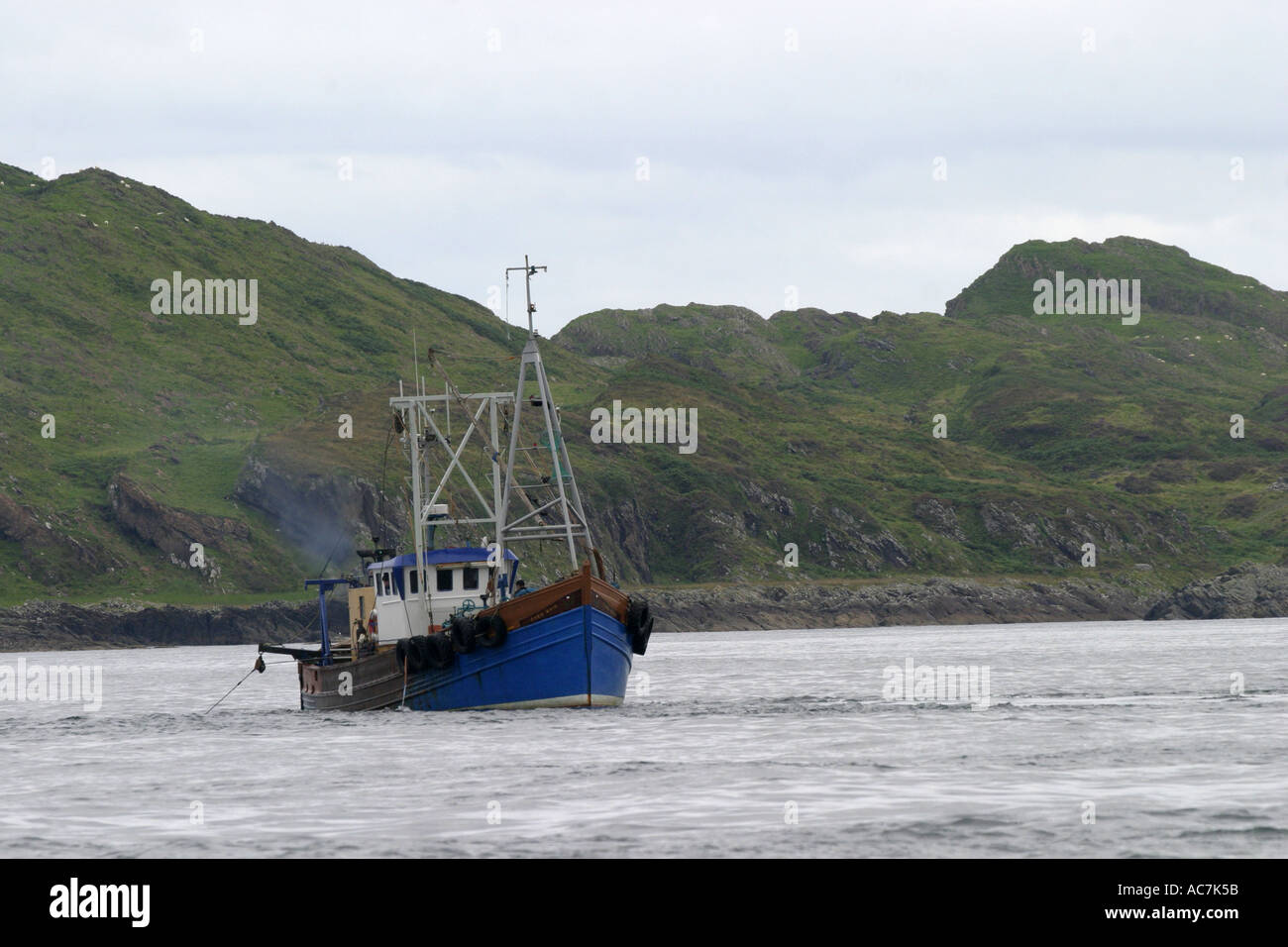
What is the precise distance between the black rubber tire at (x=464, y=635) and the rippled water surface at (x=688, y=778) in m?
2.46

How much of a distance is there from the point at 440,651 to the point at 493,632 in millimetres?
2856

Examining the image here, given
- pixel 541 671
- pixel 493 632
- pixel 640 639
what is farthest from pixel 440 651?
pixel 640 639

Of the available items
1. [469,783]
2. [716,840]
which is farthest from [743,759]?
[716,840]

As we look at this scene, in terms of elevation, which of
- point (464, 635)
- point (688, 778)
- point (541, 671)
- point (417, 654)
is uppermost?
point (464, 635)

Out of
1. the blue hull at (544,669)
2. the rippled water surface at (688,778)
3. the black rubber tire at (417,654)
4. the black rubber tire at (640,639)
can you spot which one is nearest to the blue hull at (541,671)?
the blue hull at (544,669)

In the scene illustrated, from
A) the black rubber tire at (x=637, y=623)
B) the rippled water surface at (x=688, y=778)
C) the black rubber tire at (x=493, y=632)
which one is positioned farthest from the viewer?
the black rubber tire at (x=637, y=623)

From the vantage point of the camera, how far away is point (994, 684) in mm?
78562

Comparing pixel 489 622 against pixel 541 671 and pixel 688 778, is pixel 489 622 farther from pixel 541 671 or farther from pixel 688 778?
pixel 688 778

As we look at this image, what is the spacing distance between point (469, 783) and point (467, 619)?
1745cm

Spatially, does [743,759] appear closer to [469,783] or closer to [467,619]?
[469,783]

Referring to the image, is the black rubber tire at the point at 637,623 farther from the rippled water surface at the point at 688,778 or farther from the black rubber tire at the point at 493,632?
the black rubber tire at the point at 493,632

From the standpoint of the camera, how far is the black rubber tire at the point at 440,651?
57.5 m

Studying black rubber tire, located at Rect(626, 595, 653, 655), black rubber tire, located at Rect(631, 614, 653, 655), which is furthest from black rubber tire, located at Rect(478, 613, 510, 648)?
black rubber tire, located at Rect(631, 614, 653, 655)

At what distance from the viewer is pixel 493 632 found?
55.9 meters
